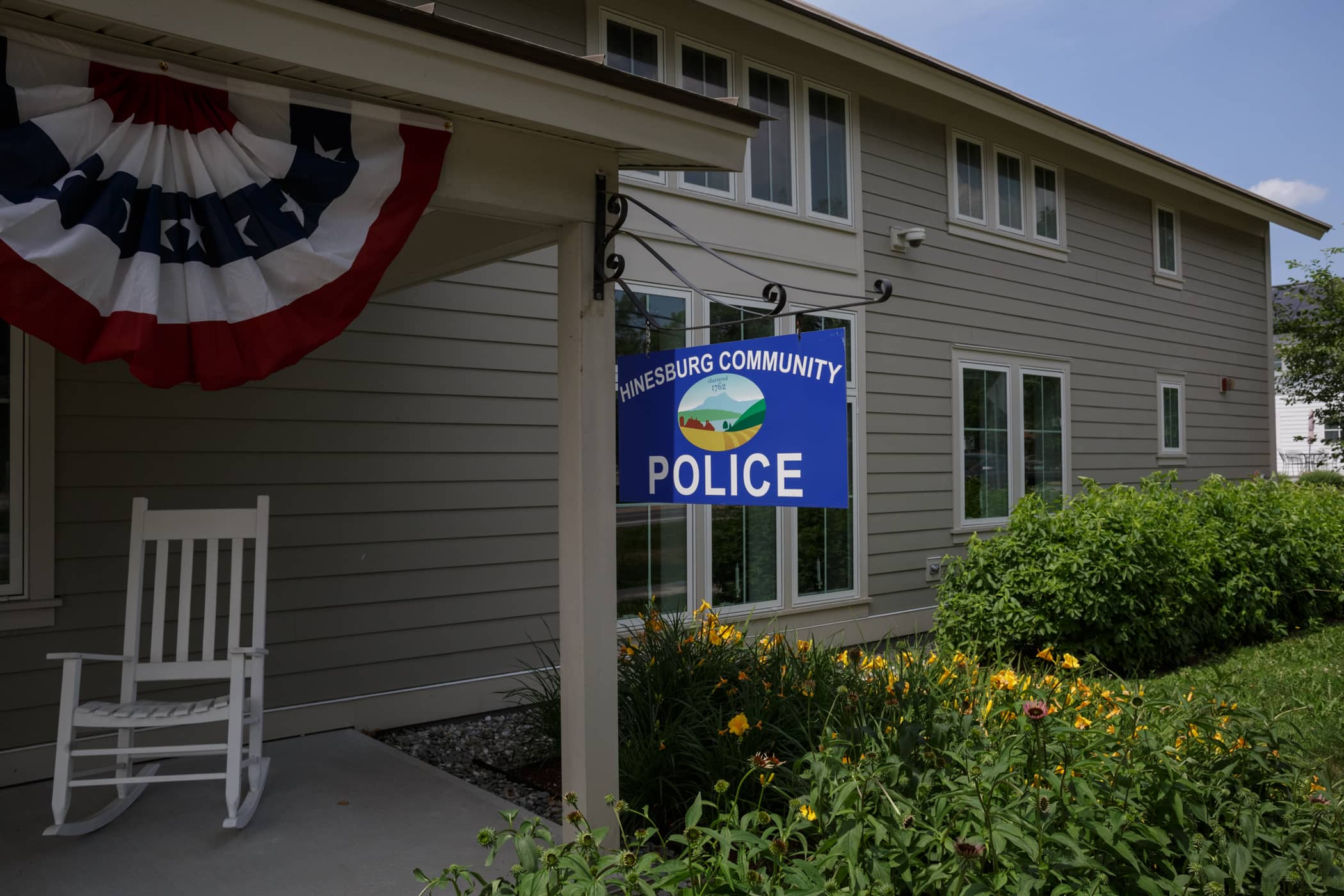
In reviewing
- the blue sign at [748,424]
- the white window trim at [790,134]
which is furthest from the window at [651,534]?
the blue sign at [748,424]

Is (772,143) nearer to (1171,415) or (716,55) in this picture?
(716,55)

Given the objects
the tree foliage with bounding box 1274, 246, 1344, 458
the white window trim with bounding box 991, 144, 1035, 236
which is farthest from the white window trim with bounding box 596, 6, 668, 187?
the tree foliage with bounding box 1274, 246, 1344, 458

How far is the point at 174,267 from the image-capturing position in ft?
8.37

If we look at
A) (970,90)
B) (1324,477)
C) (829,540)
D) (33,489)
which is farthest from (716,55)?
(1324,477)

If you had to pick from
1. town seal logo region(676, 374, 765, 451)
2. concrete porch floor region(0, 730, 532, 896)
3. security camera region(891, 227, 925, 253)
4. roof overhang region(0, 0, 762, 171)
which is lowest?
concrete porch floor region(0, 730, 532, 896)

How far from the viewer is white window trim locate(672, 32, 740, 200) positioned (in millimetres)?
6203

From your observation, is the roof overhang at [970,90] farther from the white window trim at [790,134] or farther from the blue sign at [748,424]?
the blue sign at [748,424]

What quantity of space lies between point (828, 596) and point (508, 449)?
2.94 metres

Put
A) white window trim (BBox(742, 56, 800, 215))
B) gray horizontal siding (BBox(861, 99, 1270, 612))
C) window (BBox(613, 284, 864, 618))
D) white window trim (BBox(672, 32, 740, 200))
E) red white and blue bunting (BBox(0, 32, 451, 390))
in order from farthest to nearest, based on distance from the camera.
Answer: gray horizontal siding (BBox(861, 99, 1270, 612)) < white window trim (BBox(742, 56, 800, 215)) < white window trim (BBox(672, 32, 740, 200)) < window (BBox(613, 284, 864, 618)) < red white and blue bunting (BBox(0, 32, 451, 390))

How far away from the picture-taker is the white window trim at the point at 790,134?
663cm

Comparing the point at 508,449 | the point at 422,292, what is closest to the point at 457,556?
the point at 508,449

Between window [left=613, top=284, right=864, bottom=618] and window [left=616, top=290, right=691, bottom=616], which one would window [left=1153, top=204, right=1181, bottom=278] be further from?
window [left=616, top=290, right=691, bottom=616]

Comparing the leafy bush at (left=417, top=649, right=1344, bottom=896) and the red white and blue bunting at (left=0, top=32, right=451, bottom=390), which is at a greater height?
the red white and blue bunting at (left=0, top=32, right=451, bottom=390)

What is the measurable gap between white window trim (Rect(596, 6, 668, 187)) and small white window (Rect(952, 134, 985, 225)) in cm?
328
